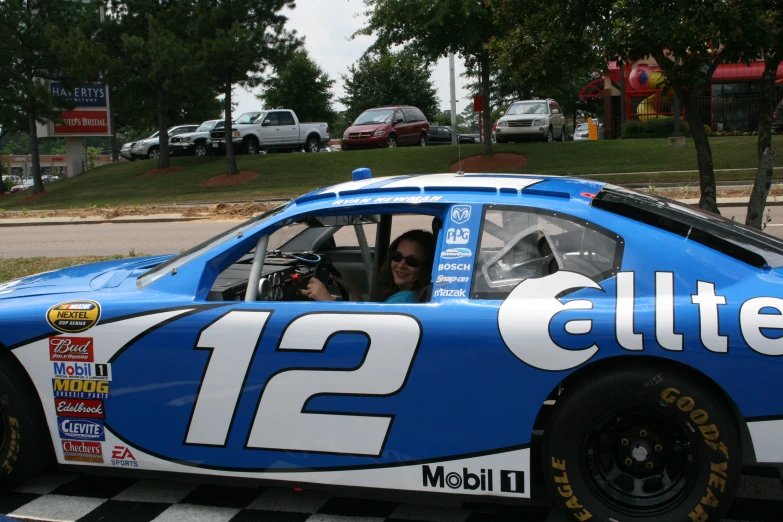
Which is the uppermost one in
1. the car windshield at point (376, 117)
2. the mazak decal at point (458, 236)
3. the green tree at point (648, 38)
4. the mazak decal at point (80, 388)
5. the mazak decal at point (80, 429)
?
the car windshield at point (376, 117)

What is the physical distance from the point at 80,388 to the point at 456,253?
181cm

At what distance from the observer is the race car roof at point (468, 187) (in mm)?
3566

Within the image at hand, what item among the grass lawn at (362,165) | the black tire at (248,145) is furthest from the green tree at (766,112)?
the black tire at (248,145)

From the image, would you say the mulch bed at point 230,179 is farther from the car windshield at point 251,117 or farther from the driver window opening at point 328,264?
the driver window opening at point 328,264

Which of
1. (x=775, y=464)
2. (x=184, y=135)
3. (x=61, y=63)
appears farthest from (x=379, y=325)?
(x=184, y=135)

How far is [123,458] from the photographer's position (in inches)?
145

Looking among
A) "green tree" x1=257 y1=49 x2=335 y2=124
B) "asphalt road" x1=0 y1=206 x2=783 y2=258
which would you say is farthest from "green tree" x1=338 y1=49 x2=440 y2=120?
"asphalt road" x1=0 y1=206 x2=783 y2=258

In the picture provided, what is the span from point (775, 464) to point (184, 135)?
35921 mm

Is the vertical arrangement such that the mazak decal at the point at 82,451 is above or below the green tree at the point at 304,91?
below

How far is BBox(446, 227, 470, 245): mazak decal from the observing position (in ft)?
11.3

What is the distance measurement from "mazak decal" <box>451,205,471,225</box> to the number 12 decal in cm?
48

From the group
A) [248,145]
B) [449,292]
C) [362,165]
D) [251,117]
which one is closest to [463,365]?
[449,292]

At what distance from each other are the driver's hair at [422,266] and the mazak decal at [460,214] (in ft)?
1.42

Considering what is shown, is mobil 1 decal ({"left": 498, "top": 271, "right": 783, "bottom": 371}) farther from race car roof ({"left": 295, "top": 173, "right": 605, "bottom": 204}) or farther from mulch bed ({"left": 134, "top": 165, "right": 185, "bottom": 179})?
mulch bed ({"left": 134, "top": 165, "right": 185, "bottom": 179})
